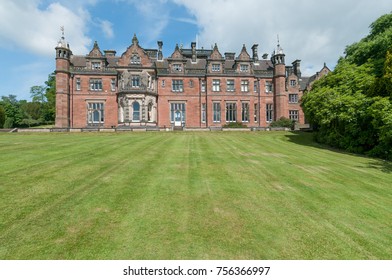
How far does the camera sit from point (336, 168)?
1174 cm

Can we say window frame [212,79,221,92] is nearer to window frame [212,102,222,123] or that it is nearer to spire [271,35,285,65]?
window frame [212,102,222,123]

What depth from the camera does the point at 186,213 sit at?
18.3 feet

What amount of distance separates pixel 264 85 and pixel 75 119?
1330 inches

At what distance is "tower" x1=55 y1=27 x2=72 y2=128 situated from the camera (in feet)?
122

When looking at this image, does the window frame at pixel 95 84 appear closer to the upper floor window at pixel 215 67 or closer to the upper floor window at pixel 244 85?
the upper floor window at pixel 215 67

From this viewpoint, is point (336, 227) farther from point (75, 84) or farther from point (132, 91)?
point (75, 84)

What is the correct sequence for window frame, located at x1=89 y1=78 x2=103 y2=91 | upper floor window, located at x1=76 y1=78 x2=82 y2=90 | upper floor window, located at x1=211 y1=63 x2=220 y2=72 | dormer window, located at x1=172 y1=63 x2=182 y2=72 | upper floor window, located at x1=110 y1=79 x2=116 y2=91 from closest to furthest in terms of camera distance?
upper floor window, located at x1=76 y1=78 x2=82 y2=90
window frame, located at x1=89 y1=78 x2=103 y2=91
upper floor window, located at x1=110 y1=79 x2=116 y2=91
dormer window, located at x1=172 y1=63 x2=182 y2=72
upper floor window, located at x1=211 y1=63 x2=220 y2=72

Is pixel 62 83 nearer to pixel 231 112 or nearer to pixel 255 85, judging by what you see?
pixel 231 112

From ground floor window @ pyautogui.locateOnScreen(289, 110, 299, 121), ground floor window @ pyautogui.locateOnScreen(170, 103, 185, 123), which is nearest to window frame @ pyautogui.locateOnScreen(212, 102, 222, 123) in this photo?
ground floor window @ pyautogui.locateOnScreen(170, 103, 185, 123)

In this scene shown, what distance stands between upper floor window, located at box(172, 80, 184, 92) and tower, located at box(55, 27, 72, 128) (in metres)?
17.4

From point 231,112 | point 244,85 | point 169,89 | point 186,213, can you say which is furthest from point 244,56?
point 186,213

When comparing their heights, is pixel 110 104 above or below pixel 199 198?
above

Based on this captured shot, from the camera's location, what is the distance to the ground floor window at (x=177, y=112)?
40969 mm
